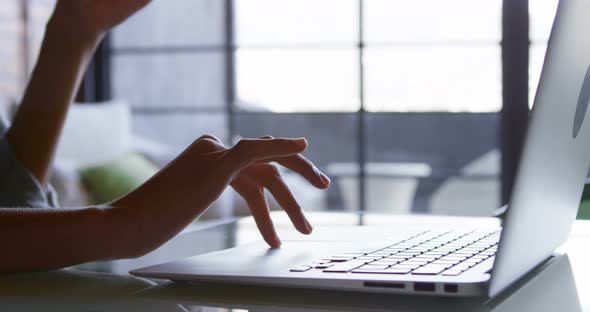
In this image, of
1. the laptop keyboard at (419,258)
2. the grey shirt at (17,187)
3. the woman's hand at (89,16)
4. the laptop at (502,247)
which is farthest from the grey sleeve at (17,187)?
the laptop keyboard at (419,258)

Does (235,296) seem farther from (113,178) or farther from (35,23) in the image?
(35,23)

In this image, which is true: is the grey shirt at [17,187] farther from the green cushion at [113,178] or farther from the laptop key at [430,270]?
the green cushion at [113,178]

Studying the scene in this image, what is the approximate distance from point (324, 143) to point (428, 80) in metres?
0.76

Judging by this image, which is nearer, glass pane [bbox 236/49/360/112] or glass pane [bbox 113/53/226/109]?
glass pane [bbox 236/49/360/112]

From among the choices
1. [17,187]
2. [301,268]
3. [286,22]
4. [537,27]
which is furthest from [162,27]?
[301,268]

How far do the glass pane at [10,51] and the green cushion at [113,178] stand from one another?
1.76 feet

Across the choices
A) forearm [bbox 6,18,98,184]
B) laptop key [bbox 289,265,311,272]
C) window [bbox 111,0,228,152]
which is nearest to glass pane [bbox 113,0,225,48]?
window [bbox 111,0,228,152]

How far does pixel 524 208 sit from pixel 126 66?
3.97 m

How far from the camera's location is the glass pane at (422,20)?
3801mm

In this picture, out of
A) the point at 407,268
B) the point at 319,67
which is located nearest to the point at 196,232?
the point at 407,268

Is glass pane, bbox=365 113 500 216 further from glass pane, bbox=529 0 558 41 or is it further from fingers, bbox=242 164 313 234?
fingers, bbox=242 164 313 234

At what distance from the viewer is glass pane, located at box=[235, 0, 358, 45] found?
4035mm

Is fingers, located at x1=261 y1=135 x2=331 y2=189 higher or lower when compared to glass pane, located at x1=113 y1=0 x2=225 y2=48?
lower

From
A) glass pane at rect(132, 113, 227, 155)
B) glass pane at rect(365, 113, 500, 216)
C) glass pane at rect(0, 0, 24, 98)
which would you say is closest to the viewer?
glass pane at rect(0, 0, 24, 98)
